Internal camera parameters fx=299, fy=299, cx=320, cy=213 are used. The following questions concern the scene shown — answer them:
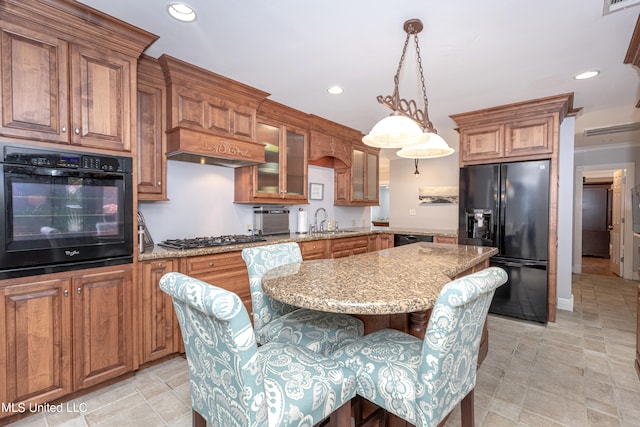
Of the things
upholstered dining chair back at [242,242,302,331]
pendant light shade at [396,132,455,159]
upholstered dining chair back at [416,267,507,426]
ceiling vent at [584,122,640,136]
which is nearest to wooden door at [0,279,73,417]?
upholstered dining chair back at [242,242,302,331]

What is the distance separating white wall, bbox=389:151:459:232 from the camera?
6305 millimetres

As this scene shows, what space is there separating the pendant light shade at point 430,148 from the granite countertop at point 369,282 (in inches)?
32.2

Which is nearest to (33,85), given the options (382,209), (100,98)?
(100,98)

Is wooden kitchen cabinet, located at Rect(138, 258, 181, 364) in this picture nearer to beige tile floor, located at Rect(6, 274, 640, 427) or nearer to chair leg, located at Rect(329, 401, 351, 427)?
beige tile floor, located at Rect(6, 274, 640, 427)

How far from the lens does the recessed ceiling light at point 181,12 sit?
1.81m

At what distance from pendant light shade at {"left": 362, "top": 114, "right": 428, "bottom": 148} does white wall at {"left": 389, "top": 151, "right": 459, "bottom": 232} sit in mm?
4643

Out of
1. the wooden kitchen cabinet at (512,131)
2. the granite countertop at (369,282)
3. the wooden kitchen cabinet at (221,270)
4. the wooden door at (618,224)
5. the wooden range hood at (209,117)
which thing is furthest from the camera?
the wooden door at (618,224)

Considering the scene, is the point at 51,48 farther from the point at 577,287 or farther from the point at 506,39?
the point at 577,287

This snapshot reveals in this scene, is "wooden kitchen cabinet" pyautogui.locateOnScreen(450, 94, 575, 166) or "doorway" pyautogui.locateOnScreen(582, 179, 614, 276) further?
"doorway" pyautogui.locateOnScreen(582, 179, 614, 276)

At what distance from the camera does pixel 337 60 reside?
2445mm

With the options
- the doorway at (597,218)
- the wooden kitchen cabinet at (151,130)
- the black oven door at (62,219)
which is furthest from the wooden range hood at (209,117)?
the doorway at (597,218)

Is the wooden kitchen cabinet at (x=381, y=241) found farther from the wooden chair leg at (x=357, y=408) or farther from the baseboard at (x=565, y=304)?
the wooden chair leg at (x=357, y=408)

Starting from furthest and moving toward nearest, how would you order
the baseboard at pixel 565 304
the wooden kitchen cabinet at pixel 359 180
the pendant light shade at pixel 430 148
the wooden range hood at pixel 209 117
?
the wooden kitchen cabinet at pixel 359 180 < the baseboard at pixel 565 304 < the wooden range hood at pixel 209 117 < the pendant light shade at pixel 430 148

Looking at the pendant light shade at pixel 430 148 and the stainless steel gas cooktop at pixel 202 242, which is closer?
the pendant light shade at pixel 430 148
